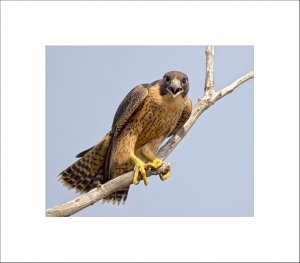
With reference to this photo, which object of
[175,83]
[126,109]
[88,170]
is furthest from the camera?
[88,170]

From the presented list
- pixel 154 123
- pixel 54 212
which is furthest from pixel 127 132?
pixel 54 212

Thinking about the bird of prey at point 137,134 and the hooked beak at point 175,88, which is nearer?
the hooked beak at point 175,88

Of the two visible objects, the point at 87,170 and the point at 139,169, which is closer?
the point at 139,169

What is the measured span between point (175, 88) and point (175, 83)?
0.16ft

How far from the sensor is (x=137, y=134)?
16.1 feet

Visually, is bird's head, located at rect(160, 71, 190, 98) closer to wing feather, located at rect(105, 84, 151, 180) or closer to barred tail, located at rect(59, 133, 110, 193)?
wing feather, located at rect(105, 84, 151, 180)

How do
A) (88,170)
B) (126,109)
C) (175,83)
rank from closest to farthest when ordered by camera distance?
(175,83)
(126,109)
(88,170)

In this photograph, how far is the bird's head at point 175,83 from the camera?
179 inches

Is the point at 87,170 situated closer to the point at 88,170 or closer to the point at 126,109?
the point at 88,170

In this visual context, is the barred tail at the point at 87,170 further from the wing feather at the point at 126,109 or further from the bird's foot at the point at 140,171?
the bird's foot at the point at 140,171

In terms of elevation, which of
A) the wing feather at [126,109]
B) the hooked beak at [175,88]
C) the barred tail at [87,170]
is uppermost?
the hooked beak at [175,88]

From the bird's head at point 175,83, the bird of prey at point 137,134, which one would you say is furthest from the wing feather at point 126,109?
the bird's head at point 175,83

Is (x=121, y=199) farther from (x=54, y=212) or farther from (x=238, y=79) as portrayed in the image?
(x=238, y=79)

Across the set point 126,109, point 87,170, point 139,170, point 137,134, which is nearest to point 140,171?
point 139,170
